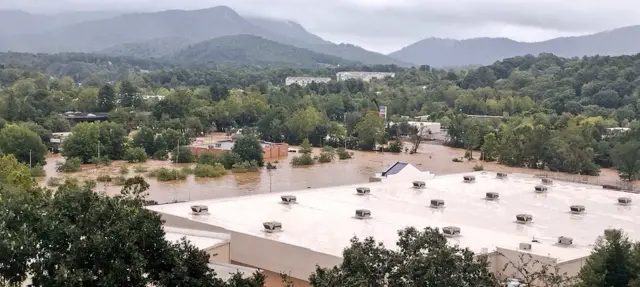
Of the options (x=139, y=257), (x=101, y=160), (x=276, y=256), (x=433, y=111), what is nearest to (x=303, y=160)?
(x=101, y=160)

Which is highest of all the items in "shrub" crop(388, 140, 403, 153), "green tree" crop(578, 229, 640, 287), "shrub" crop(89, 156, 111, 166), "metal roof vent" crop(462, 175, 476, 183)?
"green tree" crop(578, 229, 640, 287)

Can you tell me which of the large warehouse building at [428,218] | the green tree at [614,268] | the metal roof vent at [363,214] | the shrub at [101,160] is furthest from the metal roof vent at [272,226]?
the shrub at [101,160]

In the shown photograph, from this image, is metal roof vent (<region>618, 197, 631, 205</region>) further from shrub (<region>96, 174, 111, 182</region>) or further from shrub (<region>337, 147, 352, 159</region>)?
shrub (<region>337, 147, 352, 159</region>)

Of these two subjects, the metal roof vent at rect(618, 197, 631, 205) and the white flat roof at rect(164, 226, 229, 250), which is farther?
the metal roof vent at rect(618, 197, 631, 205)

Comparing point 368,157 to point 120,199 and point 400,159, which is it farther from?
point 120,199

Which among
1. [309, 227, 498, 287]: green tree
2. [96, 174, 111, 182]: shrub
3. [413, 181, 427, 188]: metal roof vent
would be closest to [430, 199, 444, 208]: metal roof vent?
[413, 181, 427, 188]: metal roof vent

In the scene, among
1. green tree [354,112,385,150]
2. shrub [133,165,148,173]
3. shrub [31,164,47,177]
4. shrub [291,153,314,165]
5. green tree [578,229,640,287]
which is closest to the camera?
green tree [578,229,640,287]

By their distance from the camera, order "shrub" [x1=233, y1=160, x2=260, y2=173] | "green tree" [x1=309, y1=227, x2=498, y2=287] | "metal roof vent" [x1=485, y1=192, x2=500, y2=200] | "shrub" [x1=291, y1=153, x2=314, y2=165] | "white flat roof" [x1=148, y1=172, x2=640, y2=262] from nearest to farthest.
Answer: "green tree" [x1=309, y1=227, x2=498, y2=287], "white flat roof" [x1=148, y1=172, x2=640, y2=262], "metal roof vent" [x1=485, y1=192, x2=500, y2=200], "shrub" [x1=233, y1=160, x2=260, y2=173], "shrub" [x1=291, y1=153, x2=314, y2=165]

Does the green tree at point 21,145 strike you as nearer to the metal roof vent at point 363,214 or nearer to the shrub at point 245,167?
the shrub at point 245,167
